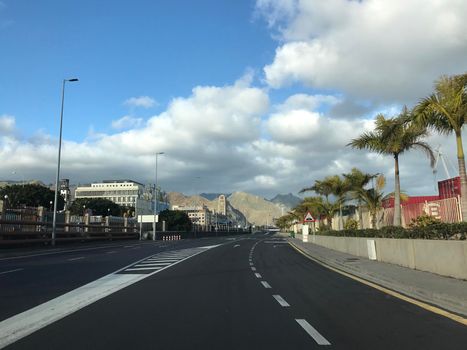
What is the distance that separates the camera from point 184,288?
42.5ft

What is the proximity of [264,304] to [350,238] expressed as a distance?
61.3ft

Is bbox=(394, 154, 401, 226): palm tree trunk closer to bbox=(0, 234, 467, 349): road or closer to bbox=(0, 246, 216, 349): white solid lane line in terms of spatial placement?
bbox=(0, 234, 467, 349): road

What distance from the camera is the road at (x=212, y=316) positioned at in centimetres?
695

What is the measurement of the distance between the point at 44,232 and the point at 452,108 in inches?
1309

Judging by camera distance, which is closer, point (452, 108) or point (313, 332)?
point (313, 332)

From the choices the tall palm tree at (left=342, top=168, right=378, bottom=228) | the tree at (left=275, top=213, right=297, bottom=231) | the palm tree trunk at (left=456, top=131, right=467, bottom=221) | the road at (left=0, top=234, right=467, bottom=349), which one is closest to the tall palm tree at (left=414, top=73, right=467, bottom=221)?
the palm tree trunk at (left=456, top=131, right=467, bottom=221)

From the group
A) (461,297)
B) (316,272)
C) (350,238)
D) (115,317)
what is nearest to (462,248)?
(461,297)

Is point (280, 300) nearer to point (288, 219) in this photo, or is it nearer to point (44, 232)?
point (44, 232)

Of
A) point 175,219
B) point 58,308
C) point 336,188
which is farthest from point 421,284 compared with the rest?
point 175,219

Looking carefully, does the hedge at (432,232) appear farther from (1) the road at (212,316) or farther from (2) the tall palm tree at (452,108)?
(1) the road at (212,316)

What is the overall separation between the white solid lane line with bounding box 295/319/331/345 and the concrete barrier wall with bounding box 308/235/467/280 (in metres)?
7.06

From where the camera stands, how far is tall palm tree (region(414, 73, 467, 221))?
623 inches

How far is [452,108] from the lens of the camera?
52.7 feet

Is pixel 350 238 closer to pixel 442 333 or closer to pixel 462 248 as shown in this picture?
pixel 462 248
